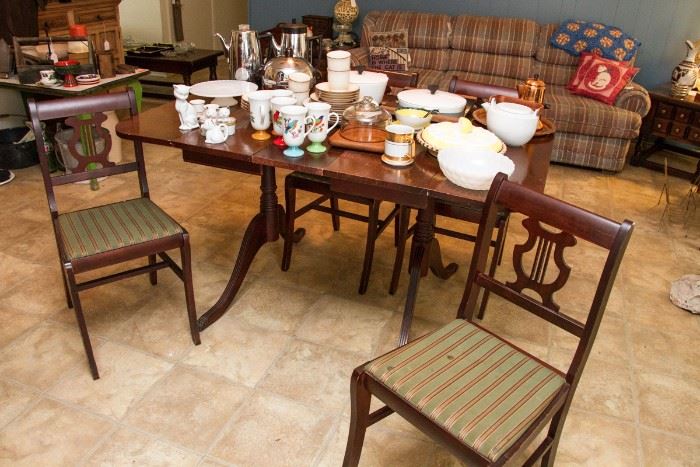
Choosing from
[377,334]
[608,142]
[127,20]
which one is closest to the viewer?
[377,334]

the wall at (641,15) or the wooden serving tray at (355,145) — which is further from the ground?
the wall at (641,15)

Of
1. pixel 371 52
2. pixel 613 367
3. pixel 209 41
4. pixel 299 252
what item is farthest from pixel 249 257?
pixel 209 41

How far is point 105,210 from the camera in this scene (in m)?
2.09

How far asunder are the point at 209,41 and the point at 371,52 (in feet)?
11.4

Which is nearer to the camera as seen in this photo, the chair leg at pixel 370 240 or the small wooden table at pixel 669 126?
the chair leg at pixel 370 240

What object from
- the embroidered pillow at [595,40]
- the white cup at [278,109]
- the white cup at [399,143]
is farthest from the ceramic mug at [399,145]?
the embroidered pillow at [595,40]

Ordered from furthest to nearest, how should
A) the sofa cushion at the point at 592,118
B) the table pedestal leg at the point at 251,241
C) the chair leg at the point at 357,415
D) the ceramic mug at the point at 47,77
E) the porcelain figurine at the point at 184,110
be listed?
the sofa cushion at the point at 592,118, the ceramic mug at the point at 47,77, the table pedestal leg at the point at 251,241, the porcelain figurine at the point at 184,110, the chair leg at the point at 357,415

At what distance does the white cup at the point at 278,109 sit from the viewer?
182 cm

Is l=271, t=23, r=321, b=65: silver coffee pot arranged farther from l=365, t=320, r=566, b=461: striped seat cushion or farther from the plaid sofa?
the plaid sofa

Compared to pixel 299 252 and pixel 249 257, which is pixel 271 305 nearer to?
pixel 249 257

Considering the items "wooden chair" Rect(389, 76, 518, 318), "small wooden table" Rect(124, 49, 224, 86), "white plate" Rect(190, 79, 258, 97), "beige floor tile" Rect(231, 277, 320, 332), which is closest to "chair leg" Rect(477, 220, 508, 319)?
"wooden chair" Rect(389, 76, 518, 318)

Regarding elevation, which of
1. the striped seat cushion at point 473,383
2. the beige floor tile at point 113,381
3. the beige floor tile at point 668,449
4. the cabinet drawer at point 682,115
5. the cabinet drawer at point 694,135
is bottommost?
the beige floor tile at point 668,449

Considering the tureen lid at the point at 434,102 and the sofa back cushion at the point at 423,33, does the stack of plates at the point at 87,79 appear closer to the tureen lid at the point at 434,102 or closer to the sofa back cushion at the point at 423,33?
the tureen lid at the point at 434,102

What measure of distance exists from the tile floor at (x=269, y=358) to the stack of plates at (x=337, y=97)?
89 centimetres
